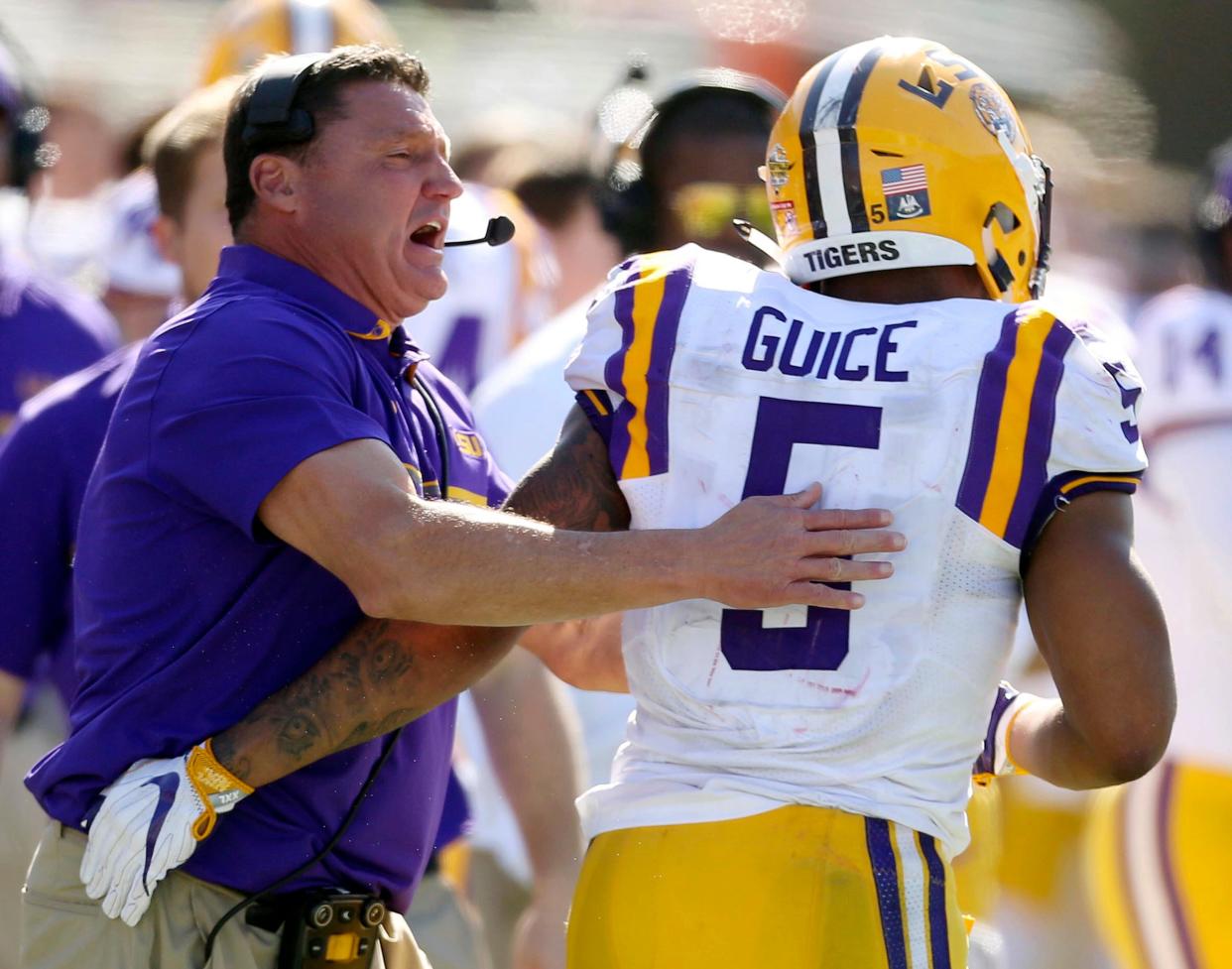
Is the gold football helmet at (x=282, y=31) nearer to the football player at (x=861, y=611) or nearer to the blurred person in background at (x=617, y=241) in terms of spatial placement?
the blurred person in background at (x=617, y=241)

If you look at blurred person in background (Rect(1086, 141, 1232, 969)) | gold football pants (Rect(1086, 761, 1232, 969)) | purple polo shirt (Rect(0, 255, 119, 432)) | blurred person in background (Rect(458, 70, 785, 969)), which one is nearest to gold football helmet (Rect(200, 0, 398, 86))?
purple polo shirt (Rect(0, 255, 119, 432))

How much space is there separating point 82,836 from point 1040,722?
1443mm

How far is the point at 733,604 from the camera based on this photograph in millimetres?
2680

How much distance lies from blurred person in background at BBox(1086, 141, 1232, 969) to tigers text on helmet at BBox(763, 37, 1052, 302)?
2.55 m

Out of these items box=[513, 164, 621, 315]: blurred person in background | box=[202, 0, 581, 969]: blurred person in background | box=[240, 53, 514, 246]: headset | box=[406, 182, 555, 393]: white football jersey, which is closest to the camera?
box=[240, 53, 514, 246]: headset

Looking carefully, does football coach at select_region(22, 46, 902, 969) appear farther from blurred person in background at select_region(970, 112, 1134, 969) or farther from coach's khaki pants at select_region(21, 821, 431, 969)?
blurred person in background at select_region(970, 112, 1134, 969)

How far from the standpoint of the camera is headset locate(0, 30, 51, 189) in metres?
5.61

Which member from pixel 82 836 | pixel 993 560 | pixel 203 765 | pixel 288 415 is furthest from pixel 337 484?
pixel 993 560

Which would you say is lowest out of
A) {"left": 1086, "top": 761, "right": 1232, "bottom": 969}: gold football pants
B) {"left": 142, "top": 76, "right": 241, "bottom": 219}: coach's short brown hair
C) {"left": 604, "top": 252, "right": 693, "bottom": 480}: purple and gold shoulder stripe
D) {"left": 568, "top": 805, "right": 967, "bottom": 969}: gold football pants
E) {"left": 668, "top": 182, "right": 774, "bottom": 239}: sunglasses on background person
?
{"left": 1086, "top": 761, "right": 1232, "bottom": 969}: gold football pants

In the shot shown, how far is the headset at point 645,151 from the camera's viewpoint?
5.00 metres

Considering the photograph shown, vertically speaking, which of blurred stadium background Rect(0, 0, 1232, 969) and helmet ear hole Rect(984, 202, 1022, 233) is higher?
helmet ear hole Rect(984, 202, 1022, 233)

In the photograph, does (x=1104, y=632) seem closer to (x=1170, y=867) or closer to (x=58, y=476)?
(x=58, y=476)

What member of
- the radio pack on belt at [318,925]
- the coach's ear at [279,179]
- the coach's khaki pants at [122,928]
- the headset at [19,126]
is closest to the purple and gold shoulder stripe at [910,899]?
the radio pack on belt at [318,925]

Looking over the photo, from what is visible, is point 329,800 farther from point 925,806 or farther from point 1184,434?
point 1184,434
